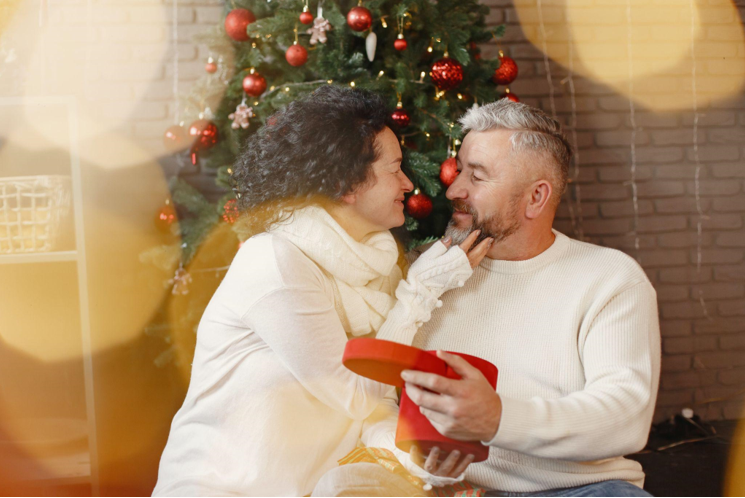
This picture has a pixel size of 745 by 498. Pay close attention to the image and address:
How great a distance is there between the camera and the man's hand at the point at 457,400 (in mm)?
1071

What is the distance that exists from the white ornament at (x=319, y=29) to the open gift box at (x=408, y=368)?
1302 millimetres

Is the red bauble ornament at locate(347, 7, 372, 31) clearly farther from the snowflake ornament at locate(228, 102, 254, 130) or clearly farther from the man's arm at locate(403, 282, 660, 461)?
the man's arm at locate(403, 282, 660, 461)

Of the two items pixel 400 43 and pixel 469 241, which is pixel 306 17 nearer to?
pixel 400 43

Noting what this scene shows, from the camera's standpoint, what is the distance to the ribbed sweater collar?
→ 160cm

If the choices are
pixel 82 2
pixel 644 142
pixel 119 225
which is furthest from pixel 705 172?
pixel 82 2

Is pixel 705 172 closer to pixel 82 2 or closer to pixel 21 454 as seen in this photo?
→ pixel 82 2

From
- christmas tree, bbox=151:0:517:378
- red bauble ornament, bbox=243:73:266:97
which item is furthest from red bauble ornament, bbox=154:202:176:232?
red bauble ornament, bbox=243:73:266:97

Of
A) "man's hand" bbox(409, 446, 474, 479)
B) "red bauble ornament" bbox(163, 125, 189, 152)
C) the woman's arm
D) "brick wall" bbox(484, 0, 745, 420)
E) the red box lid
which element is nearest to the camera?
the red box lid

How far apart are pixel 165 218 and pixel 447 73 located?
3.97ft

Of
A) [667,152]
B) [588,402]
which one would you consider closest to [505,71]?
[667,152]

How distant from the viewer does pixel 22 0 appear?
257 centimetres

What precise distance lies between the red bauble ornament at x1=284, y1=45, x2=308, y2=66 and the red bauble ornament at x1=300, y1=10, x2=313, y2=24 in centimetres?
8

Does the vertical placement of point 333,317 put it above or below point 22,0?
below

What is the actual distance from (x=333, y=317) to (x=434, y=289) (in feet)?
0.88
